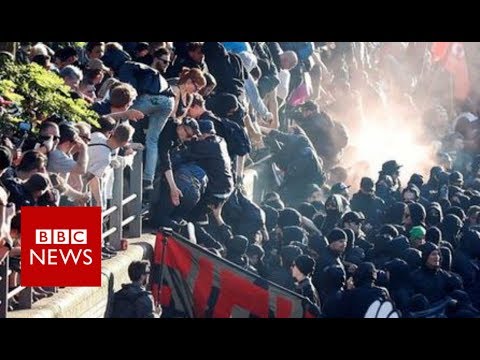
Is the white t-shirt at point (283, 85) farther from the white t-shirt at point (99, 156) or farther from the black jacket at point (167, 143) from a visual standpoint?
the white t-shirt at point (99, 156)

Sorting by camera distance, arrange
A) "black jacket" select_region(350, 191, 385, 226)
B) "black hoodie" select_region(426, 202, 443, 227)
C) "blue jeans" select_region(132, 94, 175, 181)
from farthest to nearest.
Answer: "black jacket" select_region(350, 191, 385, 226)
"black hoodie" select_region(426, 202, 443, 227)
"blue jeans" select_region(132, 94, 175, 181)

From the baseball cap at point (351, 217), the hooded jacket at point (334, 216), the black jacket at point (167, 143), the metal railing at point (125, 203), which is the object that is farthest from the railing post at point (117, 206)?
the hooded jacket at point (334, 216)

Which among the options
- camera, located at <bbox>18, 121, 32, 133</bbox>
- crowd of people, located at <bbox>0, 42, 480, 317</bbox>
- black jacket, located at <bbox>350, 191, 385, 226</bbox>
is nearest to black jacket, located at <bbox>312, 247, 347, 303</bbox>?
crowd of people, located at <bbox>0, 42, 480, 317</bbox>

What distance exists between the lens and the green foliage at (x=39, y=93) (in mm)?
13031

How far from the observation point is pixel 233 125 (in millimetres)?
16141

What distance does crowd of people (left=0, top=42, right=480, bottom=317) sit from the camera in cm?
1292

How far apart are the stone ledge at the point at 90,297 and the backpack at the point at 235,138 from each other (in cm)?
221

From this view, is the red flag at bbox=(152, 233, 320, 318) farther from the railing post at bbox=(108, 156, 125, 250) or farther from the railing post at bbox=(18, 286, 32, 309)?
the railing post at bbox=(18, 286, 32, 309)

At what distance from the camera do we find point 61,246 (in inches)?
507

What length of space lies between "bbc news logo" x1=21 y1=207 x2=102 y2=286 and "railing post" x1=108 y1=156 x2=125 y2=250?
3.03ft

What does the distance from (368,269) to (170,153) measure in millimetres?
2177
